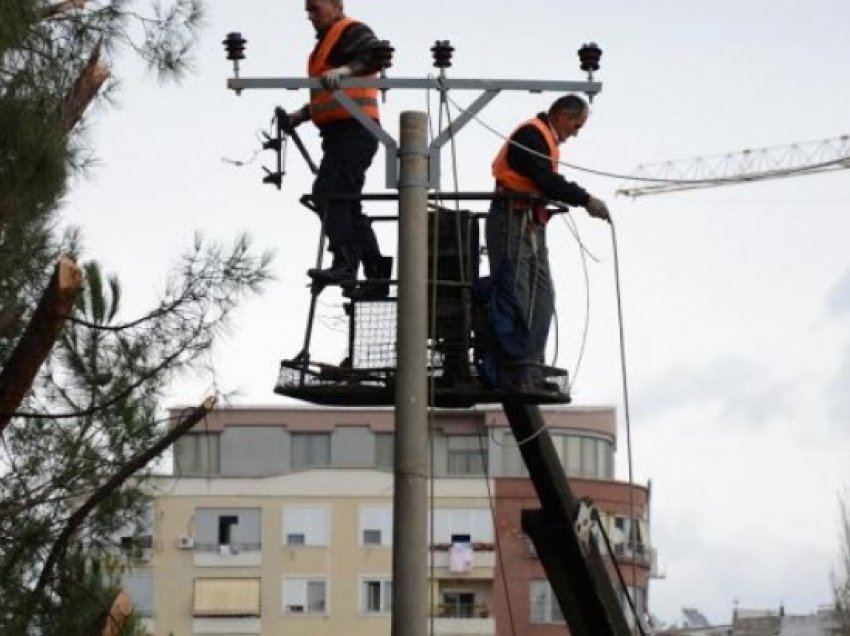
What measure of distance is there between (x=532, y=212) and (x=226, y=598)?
67.9 metres

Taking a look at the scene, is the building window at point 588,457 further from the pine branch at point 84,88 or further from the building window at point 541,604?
the pine branch at point 84,88

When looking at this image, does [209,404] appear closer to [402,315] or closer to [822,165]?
[402,315]

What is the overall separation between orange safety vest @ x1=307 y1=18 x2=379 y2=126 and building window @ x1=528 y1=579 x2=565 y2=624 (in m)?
65.5

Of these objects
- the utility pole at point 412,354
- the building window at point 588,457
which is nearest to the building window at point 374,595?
the building window at point 588,457

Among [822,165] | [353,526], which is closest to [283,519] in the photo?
[353,526]

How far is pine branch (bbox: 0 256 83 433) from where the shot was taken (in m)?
16.5

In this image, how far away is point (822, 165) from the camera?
12244cm

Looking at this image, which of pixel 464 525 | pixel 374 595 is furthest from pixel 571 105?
pixel 464 525

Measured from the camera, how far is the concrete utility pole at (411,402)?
12.9 m

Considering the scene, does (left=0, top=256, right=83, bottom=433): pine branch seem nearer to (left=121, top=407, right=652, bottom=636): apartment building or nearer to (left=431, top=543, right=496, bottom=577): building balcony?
(left=121, top=407, right=652, bottom=636): apartment building

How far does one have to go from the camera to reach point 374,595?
82500 millimetres

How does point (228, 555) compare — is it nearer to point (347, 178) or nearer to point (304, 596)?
point (304, 596)

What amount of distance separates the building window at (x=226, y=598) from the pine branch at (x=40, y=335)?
214 feet

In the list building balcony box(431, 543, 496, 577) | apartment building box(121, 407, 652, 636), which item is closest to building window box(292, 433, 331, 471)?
apartment building box(121, 407, 652, 636)
